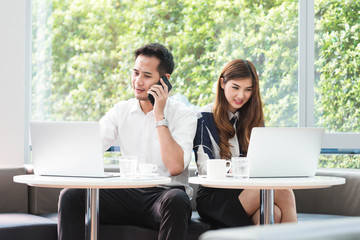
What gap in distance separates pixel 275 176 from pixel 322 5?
223 cm

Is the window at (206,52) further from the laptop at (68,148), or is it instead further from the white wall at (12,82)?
the laptop at (68,148)

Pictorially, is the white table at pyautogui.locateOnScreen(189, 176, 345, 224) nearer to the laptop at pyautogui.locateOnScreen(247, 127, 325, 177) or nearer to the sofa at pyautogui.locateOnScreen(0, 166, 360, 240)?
the laptop at pyautogui.locateOnScreen(247, 127, 325, 177)

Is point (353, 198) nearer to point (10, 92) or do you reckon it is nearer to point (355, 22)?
point (355, 22)

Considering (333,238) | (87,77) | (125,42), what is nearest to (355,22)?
(125,42)

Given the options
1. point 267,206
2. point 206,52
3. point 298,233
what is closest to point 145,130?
point 267,206

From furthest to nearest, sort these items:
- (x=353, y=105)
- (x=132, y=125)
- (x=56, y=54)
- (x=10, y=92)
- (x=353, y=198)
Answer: (x=56, y=54)
(x=353, y=105)
(x=10, y=92)
(x=353, y=198)
(x=132, y=125)

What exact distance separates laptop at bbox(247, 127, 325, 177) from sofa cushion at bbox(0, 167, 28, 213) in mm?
1631

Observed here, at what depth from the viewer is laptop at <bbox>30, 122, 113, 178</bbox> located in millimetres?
2182

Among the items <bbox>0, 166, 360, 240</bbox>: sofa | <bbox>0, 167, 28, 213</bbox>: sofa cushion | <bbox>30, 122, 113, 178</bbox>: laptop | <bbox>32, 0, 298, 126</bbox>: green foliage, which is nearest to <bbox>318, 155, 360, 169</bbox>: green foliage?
<bbox>32, 0, 298, 126</bbox>: green foliage

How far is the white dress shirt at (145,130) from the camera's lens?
2875 mm

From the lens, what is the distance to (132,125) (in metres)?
2.98

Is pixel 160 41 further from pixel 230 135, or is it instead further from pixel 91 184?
pixel 91 184

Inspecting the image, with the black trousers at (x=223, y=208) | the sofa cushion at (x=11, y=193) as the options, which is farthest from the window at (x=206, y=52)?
the black trousers at (x=223, y=208)

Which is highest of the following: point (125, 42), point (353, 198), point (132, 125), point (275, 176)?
point (125, 42)
